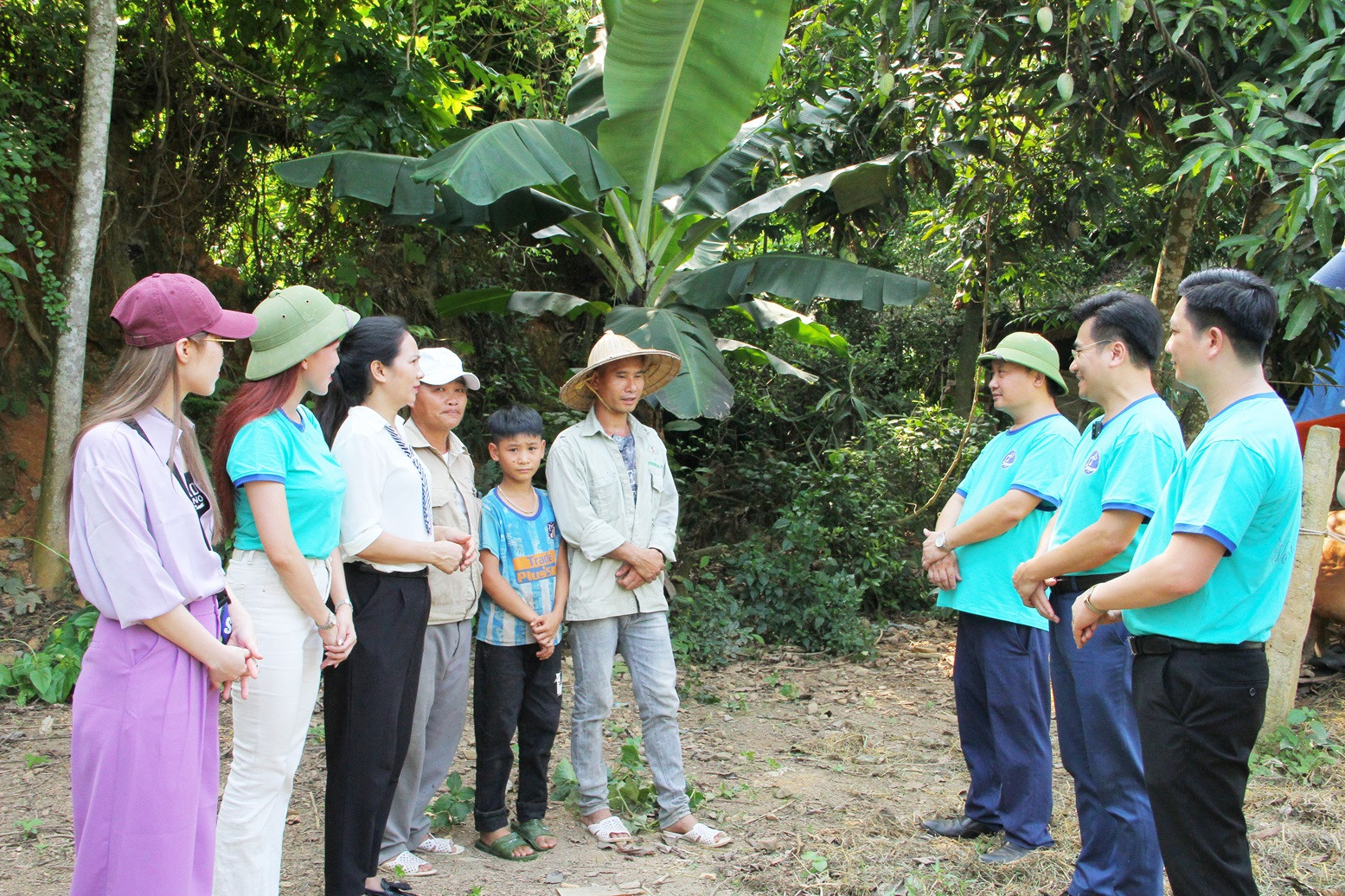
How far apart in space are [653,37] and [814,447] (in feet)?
16.5

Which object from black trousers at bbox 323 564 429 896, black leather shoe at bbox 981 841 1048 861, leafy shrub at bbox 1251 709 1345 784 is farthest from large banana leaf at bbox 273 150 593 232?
leafy shrub at bbox 1251 709 1345 784

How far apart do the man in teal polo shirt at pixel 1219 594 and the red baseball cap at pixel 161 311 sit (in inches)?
93.7

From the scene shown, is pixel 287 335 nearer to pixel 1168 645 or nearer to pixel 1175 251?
pixel 1168 645

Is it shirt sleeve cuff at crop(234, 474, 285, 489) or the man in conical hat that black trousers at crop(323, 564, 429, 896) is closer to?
shirt sleeve cuff at crop(234, 474, 285, 489)

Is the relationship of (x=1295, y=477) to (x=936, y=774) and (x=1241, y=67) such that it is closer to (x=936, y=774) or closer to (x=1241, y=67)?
(x=936, y=774)

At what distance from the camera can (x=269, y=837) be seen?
2754 millimetres

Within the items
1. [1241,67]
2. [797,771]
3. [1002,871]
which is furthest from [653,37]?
[1002,871]

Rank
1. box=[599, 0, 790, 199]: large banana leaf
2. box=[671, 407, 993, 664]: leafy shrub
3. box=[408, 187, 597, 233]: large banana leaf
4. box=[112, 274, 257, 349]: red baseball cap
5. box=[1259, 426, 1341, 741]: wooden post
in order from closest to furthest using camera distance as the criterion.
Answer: box=[112, 274, 257, 349]: red baseball cap → box=[1259, 426, 1341, 741]: wooden post → box=[599, 0, 790, 199]: large banana leaf → box=[408, 187, 597, 233]: large banana leaf → box=[671, 407, 993, 664]: leafy shrub

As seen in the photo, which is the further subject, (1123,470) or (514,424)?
(514,424)

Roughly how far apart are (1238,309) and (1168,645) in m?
0.85

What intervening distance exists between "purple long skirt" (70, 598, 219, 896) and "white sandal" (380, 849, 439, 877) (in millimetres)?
1208

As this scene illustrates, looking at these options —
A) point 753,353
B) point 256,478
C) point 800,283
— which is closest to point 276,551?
point 256,478

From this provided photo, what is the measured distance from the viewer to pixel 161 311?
233cm

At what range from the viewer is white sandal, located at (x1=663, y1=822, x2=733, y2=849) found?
382 cm
